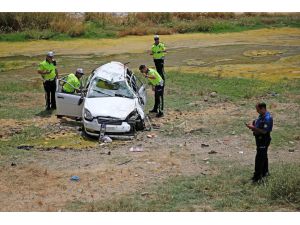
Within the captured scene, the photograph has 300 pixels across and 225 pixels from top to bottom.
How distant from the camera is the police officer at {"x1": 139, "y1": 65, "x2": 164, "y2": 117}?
15008mm

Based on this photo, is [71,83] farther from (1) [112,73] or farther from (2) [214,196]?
(2) [214,196]

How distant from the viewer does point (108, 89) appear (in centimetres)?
1406

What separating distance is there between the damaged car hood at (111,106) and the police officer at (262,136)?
4.11 metres

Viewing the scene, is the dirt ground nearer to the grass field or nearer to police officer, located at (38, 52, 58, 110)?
police officer, located at (38, 52, 58, 110)

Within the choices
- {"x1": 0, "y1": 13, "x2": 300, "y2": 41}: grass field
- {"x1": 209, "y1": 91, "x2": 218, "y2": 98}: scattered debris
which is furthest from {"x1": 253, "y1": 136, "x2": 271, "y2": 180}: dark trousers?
{"x1": 0, "y1": 13, "x2": 300, "y2": 41}: grass field

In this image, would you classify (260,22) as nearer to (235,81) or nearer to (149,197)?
(235,81)

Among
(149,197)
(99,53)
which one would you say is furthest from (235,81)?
(149,197)

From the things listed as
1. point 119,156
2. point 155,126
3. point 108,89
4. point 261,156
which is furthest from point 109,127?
point 261,156

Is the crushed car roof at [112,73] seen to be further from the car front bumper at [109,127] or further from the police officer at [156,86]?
the car front bumper at [109,127]

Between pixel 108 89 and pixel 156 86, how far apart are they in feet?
5.77

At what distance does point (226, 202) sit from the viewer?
927 centimetres

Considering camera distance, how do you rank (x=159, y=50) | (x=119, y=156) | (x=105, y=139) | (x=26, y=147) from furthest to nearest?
(x=159, y=50) < (x=105, y=139) < (x=26, y=147) < (x=119, y=156)

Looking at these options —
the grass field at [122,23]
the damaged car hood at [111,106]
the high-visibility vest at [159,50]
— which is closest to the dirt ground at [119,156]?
the damaged car hood at [111,106]

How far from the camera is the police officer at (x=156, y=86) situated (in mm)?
15008
